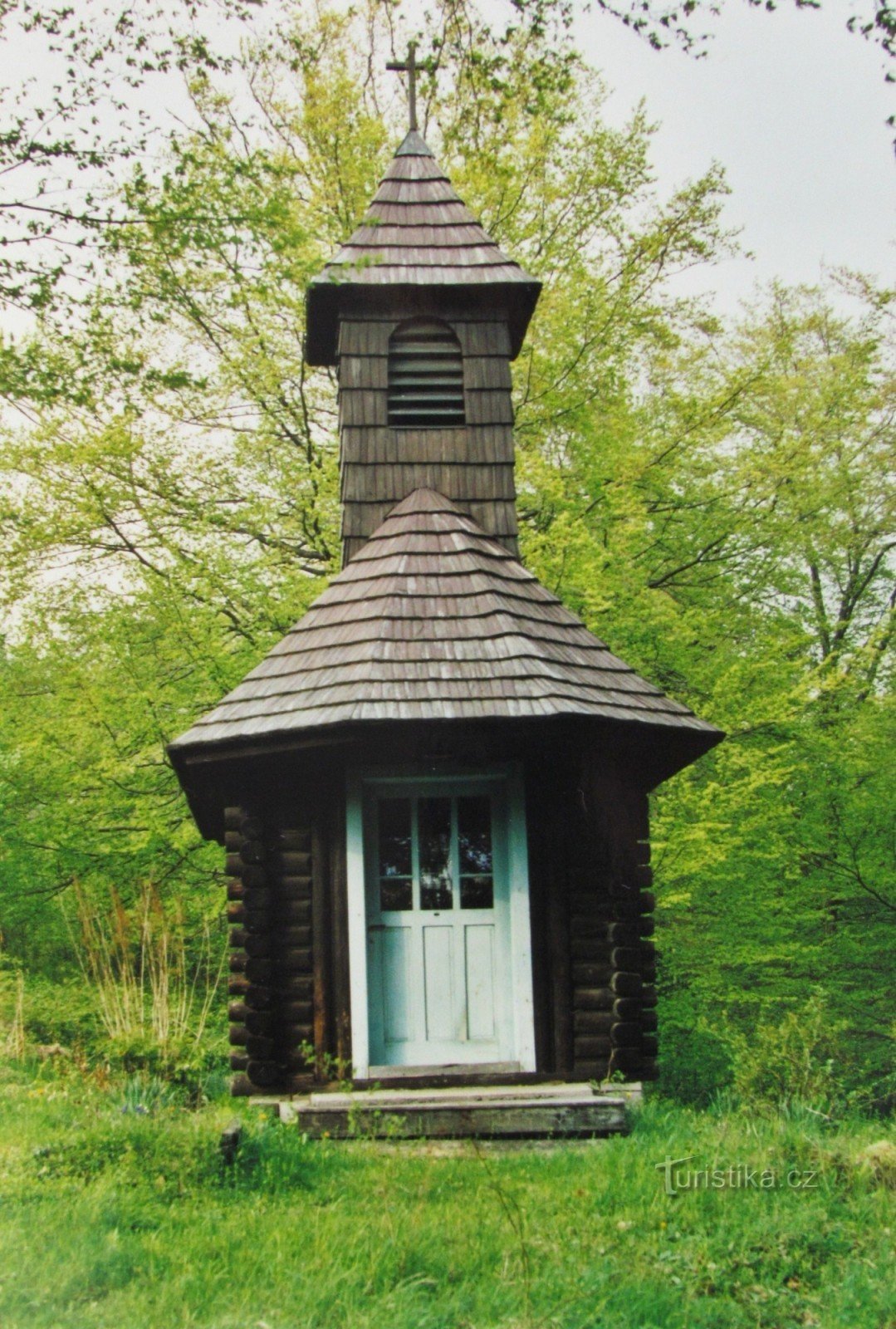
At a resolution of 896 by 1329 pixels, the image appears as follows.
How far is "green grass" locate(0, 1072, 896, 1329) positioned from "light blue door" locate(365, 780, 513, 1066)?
116 centimetres

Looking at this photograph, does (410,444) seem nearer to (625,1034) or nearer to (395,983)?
(395,983)

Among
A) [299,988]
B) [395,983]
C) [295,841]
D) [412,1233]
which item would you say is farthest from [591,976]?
[412,1233]

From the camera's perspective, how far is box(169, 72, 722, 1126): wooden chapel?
7.21 m

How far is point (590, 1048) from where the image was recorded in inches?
294

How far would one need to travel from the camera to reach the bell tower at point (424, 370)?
910 cm

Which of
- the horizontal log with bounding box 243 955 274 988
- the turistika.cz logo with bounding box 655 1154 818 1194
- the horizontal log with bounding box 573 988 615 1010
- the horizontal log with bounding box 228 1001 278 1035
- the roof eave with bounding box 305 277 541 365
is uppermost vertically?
the roof eave with bounding box 305 277 541 365

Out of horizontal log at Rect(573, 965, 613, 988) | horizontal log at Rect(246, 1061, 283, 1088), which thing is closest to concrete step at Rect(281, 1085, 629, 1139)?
horizontal log at Rect(246, 1061, 283, 1088)

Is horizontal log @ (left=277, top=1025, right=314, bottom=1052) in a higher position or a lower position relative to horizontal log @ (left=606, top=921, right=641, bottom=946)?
lower

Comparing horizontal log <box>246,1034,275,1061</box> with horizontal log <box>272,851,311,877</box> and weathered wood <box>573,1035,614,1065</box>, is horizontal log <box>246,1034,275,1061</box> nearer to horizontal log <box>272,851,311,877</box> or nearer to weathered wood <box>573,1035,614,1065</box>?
horizontal log <box>272,851,311,877</box>

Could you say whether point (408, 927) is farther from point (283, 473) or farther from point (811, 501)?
point (811, 501)

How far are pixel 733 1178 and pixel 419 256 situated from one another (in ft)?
22.5

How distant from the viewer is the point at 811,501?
46.4ft

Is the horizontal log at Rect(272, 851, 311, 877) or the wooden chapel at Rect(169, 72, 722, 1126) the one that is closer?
the wooden chapel at Rect(169, 72, 722, 1126)

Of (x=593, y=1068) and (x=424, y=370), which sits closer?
(x=593, y=1068)
